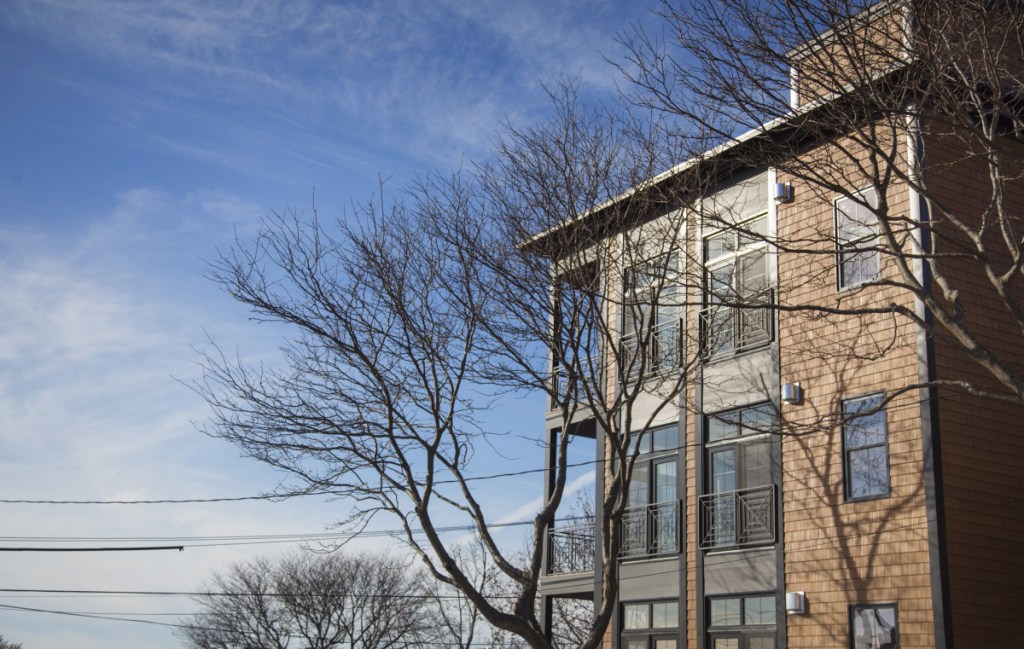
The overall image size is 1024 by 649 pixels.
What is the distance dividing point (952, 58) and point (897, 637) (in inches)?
289

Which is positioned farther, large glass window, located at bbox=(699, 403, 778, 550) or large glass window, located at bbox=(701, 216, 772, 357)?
large glass window, located at bbox=(701, 216, 772, 357)

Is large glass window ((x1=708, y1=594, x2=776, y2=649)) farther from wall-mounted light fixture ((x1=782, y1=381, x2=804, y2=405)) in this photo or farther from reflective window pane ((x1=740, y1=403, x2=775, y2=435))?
wall-mounted light fixture ((x1=782, y1=381, x2=804, y2=405))

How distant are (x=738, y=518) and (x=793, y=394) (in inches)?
79.8

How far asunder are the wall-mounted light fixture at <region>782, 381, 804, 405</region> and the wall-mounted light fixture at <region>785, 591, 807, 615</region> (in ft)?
8.64

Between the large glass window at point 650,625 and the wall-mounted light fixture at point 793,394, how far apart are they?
3715 millimetres

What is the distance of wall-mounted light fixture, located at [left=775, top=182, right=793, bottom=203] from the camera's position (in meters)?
16.3

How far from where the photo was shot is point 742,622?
15531 millimetres

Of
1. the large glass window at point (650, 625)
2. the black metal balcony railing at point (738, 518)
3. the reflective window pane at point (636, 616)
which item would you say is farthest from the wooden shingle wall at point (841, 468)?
the reflective window pane at point (636, 616)

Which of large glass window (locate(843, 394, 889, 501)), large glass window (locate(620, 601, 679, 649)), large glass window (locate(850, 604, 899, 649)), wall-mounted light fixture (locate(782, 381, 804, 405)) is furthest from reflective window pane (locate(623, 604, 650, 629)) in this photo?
large glass window (locate(843, 394, 889, 501))

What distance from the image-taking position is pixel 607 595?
13227 millimetres

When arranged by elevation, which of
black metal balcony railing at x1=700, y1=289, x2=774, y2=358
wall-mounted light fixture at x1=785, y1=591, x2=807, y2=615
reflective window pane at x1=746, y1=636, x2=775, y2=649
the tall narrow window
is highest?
the tall narrow window

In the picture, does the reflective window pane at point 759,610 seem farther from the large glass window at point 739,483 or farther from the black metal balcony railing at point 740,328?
the black metal balcony railing at point 740,328

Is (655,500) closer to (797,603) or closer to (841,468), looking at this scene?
(797,603)

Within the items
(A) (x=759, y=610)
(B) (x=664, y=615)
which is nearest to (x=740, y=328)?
(A) (x=759, y=610)
